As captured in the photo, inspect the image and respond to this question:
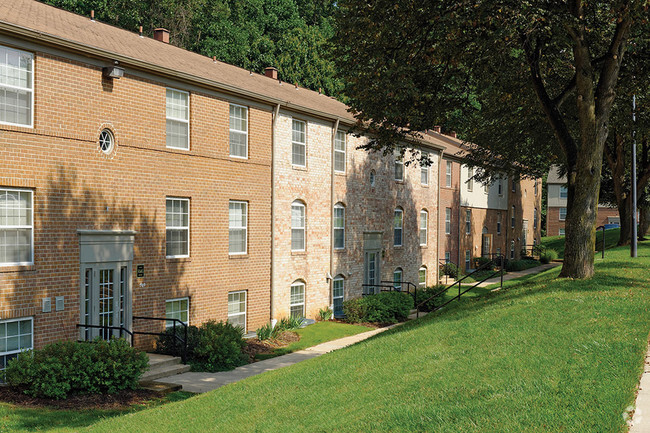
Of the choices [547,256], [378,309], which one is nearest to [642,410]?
[378,309]

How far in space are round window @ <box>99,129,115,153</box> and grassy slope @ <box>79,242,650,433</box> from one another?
26.4ft

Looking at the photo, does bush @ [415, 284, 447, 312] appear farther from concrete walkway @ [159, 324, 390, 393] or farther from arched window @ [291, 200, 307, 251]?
concrete walkway @ [159, 324, 390, 393]

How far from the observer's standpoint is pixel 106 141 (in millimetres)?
16875

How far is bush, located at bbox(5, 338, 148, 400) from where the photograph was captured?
1283 cm

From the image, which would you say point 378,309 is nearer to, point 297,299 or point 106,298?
point 297,299

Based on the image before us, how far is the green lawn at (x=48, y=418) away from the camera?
35.4 feet

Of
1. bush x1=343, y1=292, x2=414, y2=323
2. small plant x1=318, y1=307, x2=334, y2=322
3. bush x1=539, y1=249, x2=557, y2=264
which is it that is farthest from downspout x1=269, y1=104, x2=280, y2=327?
bush x1=539, y1=249, x2=557, y2=264

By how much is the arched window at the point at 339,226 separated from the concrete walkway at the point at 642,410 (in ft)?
63.4

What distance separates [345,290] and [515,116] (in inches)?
407

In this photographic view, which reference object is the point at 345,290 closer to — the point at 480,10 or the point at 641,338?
the point at 480,10

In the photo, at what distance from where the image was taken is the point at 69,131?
15617mm

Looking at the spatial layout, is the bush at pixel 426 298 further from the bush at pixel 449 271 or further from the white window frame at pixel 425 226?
the bush at pixel 449 271

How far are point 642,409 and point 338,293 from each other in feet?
67.7

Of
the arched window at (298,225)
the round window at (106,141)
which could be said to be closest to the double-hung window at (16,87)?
the round window at (106,141)
